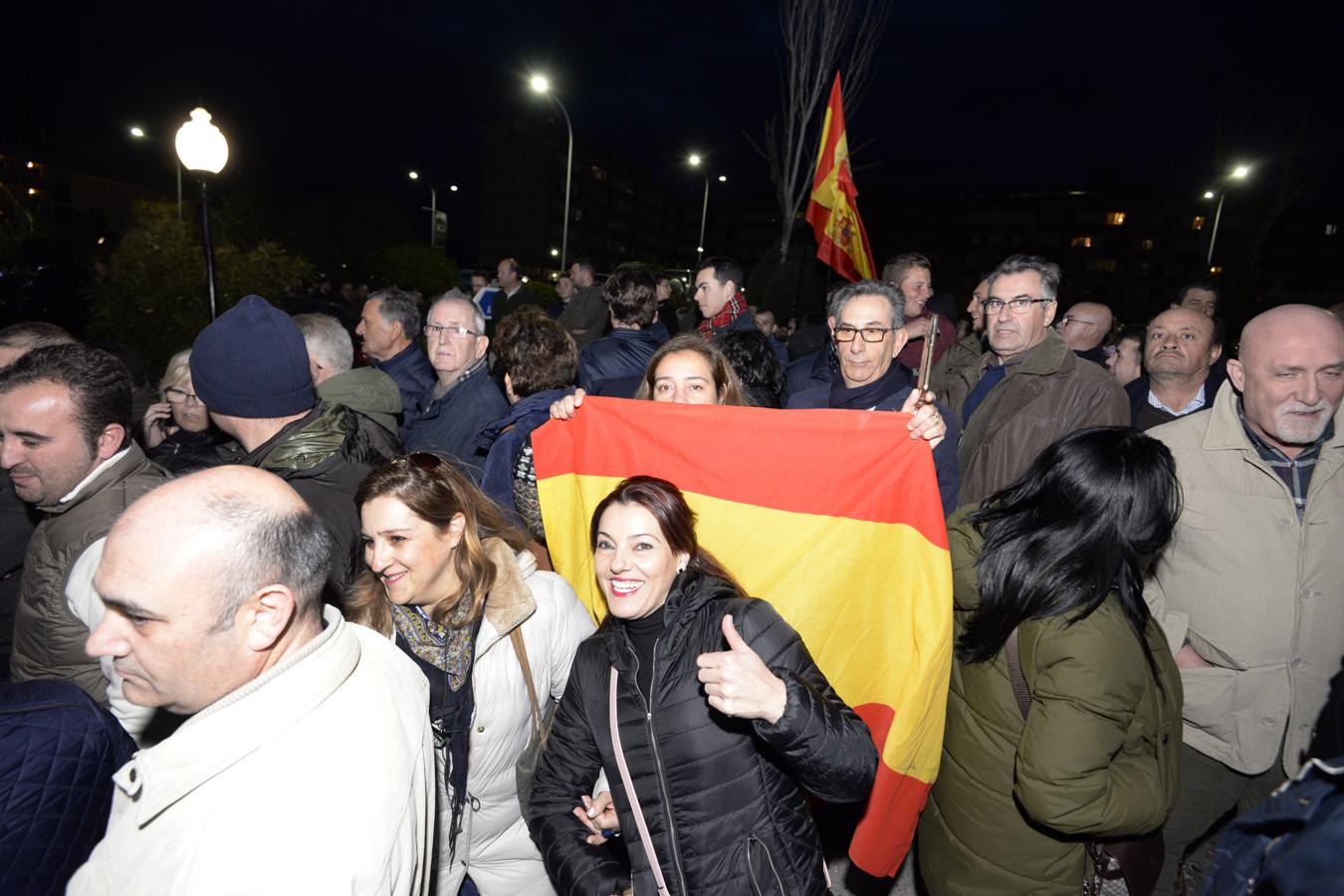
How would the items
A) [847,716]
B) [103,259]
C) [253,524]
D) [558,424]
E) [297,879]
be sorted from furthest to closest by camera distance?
[103,259] < [558,424] < [847,716] < [253,524] < [297,879]

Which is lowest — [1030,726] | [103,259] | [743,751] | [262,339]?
[743,751]

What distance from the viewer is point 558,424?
142 inches

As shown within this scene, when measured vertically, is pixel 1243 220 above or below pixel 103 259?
above

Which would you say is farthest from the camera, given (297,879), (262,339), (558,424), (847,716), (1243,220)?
(1243,220)

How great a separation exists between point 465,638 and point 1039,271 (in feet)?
13.1

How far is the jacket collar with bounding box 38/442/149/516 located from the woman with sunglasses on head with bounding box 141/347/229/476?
149 cm

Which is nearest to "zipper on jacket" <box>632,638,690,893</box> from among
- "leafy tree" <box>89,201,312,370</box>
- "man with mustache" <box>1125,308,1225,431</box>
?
"man with mustache" <box>1125,308,1225,431</box>

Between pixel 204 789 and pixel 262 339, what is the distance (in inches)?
85.6

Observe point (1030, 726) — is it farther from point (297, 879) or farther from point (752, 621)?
point (297, 879)

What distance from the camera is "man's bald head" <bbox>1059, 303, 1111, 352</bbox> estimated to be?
706cm

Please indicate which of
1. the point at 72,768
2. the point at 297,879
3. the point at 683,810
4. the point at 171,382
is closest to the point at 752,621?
the point at 683,810

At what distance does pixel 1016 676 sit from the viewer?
87.4 inches

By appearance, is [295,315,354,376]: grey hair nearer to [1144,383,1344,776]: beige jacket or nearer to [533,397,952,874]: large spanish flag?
[533,397,952,874]: large spanish flag

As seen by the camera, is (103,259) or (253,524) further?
(103,259)
